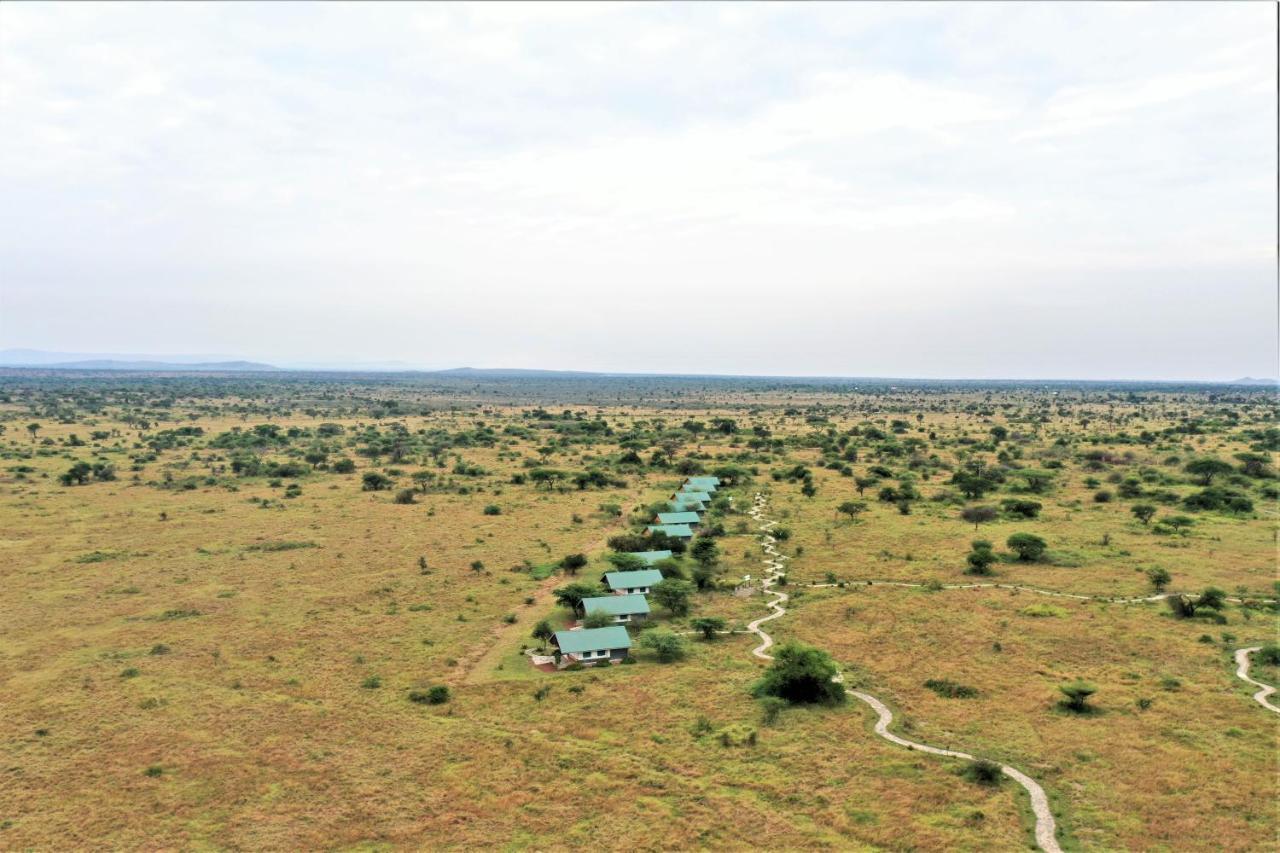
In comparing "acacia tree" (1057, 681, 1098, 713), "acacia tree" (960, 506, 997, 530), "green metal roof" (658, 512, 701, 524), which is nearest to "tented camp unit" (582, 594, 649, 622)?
"green metal roof" (658, 512, 701, 524)

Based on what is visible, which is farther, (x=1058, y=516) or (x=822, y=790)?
(x=1058, y=516)

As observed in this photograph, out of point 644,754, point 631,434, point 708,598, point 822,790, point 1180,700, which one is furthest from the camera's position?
→ point 631,434

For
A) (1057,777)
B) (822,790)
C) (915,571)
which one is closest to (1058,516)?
(915,571)

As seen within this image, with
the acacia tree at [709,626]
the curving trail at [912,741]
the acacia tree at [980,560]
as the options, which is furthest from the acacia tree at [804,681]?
the acacia tree at [980,560]

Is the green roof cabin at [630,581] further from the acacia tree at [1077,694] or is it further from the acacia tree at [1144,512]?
the acacia tree at [1144,512]

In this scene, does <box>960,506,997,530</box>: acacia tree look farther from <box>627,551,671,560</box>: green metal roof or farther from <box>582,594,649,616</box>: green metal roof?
<box>582,594,649,616</box>: green metal roof

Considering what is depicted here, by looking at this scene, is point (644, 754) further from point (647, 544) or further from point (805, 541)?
point (805, 541)

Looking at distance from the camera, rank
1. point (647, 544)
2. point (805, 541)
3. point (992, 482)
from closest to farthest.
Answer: point (647, 544) → point (805, 541) → point (992, 482)
